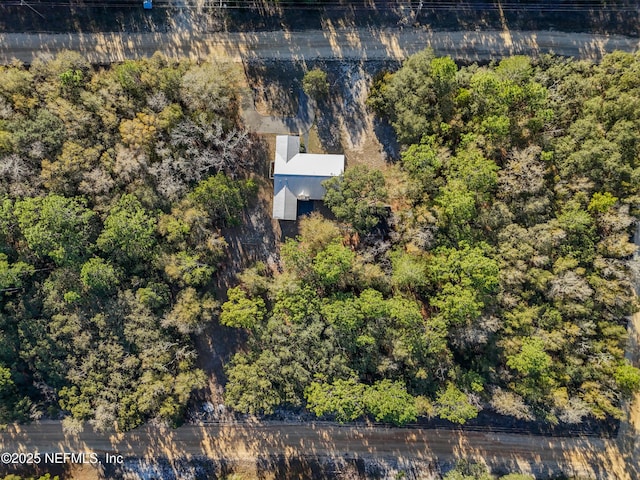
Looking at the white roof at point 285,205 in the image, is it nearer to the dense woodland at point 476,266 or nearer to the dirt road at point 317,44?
the dense woodland at point 476,266

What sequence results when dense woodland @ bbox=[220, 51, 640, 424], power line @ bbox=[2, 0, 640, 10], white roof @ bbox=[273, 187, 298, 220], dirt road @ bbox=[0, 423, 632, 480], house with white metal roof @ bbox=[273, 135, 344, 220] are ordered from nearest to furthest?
→ dense woodland @ bbox=[220, 51, 640, 424]
house with white metal roof @ bbox=[273, 135, 344, 220]
white roof @ bbox=[273, 187, 298, 220]
power line @ bbox=[2, 0, 640, 10]
dirt road @ bbox=[0, 423, 632, 480]

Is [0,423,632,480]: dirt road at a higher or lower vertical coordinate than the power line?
lower

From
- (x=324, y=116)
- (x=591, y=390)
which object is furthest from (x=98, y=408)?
(x=591, y=390)

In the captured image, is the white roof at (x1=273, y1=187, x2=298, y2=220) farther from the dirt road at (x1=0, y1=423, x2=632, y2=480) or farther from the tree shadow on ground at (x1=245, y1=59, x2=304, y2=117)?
the dirt road at (x1=0, y1=423, x2=632, y2=480)

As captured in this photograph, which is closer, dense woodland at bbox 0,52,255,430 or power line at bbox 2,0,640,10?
dense woodland at bbox 0,52,255,430

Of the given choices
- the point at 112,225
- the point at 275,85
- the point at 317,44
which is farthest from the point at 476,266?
the point at 112,225

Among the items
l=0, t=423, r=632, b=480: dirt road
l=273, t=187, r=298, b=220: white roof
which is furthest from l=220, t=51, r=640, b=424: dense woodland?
l=0, t=423, r=632, b=480: dirt road

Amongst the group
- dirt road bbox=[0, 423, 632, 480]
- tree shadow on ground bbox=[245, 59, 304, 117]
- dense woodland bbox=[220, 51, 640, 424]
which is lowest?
dirt road bbox=[0, 423, 632, 480]
